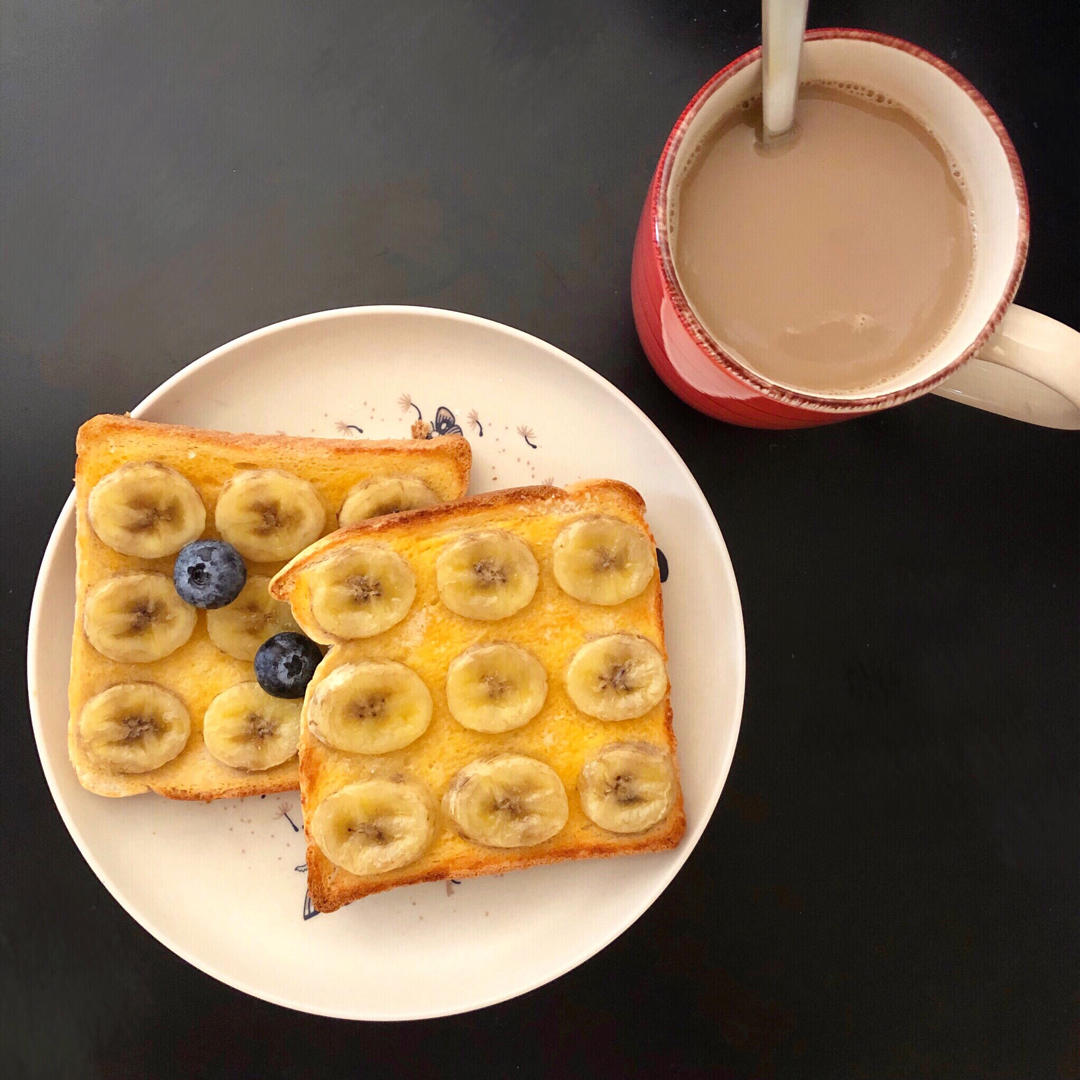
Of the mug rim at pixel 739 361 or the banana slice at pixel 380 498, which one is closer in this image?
the mug rim at pixel 739 361

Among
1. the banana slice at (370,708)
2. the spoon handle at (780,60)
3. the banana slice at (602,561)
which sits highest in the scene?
the spoon handle at (780,60)

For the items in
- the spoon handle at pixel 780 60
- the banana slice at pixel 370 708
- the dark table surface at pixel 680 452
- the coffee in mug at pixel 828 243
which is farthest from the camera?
the dark table surface at pixel 680 452

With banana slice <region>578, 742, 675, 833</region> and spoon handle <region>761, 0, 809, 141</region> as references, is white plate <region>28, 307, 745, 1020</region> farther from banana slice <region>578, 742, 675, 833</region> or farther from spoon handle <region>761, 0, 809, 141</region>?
spoon handle <region>761, 0, 809, 141</region>

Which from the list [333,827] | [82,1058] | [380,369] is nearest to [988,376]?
[380,369]

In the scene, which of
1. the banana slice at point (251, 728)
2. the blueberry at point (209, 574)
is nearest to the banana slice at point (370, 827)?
the banana slice at point (251, 728)

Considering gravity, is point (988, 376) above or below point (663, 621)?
above

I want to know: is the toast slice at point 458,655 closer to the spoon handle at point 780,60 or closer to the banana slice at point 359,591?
the banana slice at point 359,591

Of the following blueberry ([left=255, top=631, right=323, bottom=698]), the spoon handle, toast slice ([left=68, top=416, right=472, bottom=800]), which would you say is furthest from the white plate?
the spoon handle

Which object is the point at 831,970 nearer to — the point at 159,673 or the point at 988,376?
the point at 988,376
